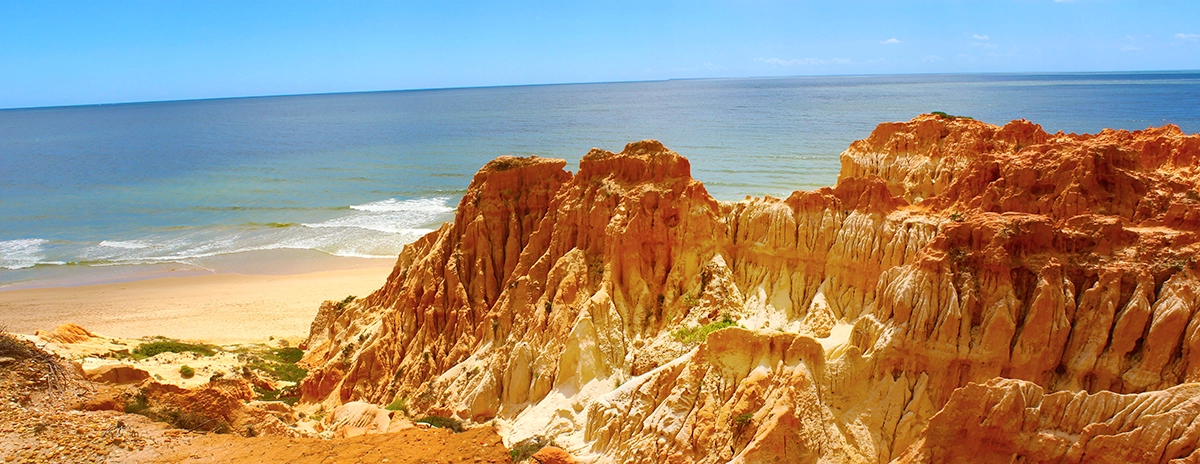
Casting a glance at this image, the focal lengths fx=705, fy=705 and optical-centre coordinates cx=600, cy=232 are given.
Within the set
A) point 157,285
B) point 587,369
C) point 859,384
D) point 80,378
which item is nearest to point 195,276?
point 157,285

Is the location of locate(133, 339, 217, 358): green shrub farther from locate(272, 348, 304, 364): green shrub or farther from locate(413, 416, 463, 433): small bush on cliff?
locate(413, 416, 463, 433): small bush on cliff

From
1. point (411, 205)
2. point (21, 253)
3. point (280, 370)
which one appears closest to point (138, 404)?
point (280, 370)

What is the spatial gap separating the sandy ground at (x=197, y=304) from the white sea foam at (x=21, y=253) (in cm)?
872

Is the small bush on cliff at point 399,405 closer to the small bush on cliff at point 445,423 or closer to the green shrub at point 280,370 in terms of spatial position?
the small bush on cliff at point 445,423

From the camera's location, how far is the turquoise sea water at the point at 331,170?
54.7 meters

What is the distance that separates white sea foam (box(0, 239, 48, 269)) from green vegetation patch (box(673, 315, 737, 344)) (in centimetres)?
5352

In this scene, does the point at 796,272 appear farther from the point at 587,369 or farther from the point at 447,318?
the point at 447,318

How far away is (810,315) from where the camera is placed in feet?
54.0

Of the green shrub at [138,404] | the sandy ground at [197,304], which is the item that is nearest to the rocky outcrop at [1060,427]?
the green shrub at [138,404]

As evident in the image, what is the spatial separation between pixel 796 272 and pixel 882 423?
17.0ft

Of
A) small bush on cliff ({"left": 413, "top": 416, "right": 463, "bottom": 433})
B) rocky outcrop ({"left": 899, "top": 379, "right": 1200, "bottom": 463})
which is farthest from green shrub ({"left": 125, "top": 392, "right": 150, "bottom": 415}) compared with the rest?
rocky outcrop ({"left": 899, "top": 379, "right": 1200, "bottom": 463})

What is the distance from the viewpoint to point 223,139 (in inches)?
5546

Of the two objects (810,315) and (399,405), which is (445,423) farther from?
A: (810,315)

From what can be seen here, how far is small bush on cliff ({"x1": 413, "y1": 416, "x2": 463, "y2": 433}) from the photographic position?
1783 centimetres
